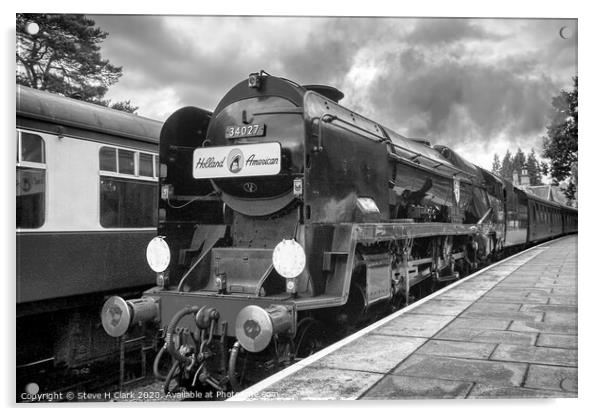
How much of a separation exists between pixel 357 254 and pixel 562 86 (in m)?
2.36

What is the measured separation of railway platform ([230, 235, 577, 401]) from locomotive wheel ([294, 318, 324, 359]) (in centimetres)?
30

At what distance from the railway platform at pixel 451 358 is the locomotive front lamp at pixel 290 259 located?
694 mm

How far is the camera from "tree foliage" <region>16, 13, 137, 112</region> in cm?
411

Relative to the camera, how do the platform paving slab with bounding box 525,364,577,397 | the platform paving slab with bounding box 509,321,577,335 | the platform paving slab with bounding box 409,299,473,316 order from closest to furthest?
the platform paving slab with bounding box 525,364,577,397
the platform paving slab with bounding box 509,321,577,335
the platform paving slab with bounding box 409,299,473,316

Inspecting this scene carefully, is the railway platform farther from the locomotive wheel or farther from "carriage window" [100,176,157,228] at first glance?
"carriage window" [100,176,157,228]

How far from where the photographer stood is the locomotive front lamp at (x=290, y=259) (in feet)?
13.6

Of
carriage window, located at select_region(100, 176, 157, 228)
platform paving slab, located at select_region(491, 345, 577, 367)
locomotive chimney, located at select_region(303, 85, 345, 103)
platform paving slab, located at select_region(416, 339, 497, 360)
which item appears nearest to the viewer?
platform paving slab, located at select_region(491, 345, 577, 367)

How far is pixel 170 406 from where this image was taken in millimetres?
→ 3902

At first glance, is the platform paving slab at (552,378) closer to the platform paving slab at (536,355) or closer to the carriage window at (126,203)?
the platform paving slab at (536,355)

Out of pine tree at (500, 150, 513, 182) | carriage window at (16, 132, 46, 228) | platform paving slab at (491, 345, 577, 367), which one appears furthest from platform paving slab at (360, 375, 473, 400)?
carriage window at (16, 132, 46, 228)

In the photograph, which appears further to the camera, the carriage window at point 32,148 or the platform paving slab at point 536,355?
the carriage window at point 32,148

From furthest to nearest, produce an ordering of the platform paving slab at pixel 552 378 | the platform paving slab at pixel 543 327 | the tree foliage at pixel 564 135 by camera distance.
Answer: the platform paving slab at pixel 543 327
the tree foliage at pixel 564 135
the platform paving slab at pixel 552 378

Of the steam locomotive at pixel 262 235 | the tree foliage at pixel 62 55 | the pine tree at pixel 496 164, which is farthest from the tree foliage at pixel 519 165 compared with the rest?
the tree foliage at pixel 62 55

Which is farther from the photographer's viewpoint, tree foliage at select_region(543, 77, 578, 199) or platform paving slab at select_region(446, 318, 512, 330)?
platform paving slab at select_region(446, 318, 512, 330)
